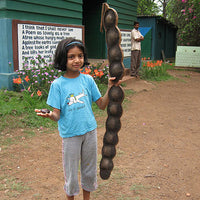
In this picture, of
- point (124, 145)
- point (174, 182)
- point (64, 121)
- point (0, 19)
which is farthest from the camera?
point (0, 19)

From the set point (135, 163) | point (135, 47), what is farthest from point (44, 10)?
point (135, 163)

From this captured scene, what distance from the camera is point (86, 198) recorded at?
2.29m

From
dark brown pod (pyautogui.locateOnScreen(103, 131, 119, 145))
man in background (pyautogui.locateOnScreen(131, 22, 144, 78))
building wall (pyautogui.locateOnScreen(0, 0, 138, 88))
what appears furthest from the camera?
man in background (pyautogui.locateOnScreen(131, 22, 144, 78))

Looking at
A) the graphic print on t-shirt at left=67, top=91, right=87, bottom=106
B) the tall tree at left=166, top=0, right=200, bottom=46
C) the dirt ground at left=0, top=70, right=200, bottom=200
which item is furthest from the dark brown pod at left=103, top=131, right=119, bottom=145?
the tall tree at left=166, top=0, right=200, bottom=46

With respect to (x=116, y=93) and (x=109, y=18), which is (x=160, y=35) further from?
(x=116, y=93)

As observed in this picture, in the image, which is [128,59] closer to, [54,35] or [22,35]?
[54,35]

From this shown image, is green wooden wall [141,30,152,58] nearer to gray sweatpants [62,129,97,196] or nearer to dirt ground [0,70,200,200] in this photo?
dirt ground [0,70,200,200]

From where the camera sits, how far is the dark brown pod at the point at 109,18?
206cm

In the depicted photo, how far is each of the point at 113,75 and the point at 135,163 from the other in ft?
5.44

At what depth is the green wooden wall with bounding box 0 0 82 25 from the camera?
18.4 ft

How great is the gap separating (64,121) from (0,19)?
4.44m

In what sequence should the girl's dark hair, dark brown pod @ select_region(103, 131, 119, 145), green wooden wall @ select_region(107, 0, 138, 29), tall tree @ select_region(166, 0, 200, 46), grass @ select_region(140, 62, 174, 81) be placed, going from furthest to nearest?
tall tree @ select_region(166, 0, 200, 46)
grass @ select_region(140, 62, 174, 81)
green wooden wall @ select_region(107, 0, 138, 29)
dark brown pod @ select_region(103, 131, 119, 145)
the girl's dark hair

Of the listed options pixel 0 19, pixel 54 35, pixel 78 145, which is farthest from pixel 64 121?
pixel 54 35

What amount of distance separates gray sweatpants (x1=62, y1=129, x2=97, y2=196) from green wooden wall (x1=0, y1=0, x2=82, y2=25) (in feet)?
Answer: 14.8
